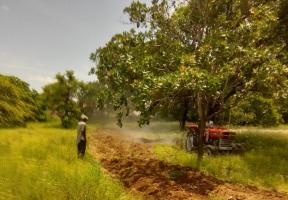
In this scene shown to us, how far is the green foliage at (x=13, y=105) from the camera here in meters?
34.2

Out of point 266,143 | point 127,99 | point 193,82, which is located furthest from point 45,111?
point 193,82

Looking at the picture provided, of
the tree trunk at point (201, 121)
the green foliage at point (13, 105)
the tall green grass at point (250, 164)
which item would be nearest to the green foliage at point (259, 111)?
the tall green grass at point (250, 164)

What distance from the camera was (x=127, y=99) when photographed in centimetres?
1719

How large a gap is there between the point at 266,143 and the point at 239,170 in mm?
8152

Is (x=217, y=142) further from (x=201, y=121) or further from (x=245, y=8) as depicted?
(x=245, y=8)

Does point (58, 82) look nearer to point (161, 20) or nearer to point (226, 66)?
point (161, 20)

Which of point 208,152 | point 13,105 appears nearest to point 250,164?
point 208,152

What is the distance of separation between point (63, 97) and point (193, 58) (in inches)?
1403

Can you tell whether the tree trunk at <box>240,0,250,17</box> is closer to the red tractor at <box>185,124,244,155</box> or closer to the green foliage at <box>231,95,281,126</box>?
the green foliage at <box>231,95,281,126</box>

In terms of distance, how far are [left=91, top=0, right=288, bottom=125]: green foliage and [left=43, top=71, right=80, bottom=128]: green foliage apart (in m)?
29.1

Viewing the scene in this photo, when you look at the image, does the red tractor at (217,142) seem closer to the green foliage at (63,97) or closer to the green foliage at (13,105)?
the green foliage at (13,105)

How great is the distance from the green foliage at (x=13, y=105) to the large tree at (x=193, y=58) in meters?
16.3

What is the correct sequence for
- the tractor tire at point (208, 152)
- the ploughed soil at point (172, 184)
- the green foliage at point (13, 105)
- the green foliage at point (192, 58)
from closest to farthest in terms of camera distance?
1. the ploughed soil at point (172, 184)
2. the green foliage at point (192, 58)
3. the tractor tire at point (208, 152)
4. the green foliage at point (13, 105)

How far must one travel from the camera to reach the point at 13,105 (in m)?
37.3
